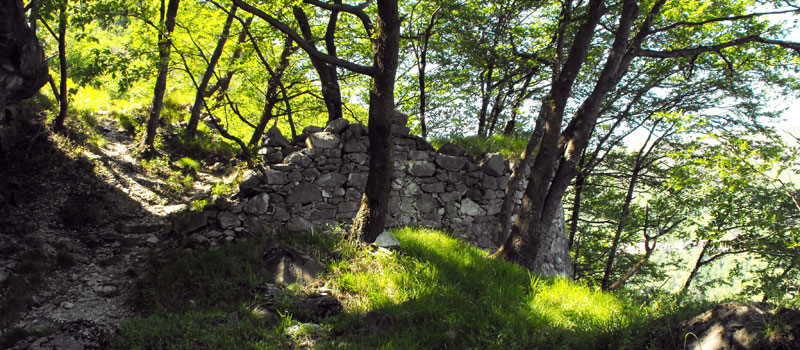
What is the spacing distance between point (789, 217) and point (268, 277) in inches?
467

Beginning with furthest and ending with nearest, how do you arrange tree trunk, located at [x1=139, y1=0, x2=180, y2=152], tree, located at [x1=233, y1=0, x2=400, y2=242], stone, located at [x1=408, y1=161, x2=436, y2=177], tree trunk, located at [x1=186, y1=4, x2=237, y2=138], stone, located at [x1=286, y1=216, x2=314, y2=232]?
tree trunk, located at [x1=186, y1=4, x2=237, y2=138] < tree trunk, located at [x1=139, y1=0, x2=180, y2=152] < stone, located at [x1=408, y1=161, x2=436, y2=177] < stone, located at [x1=286, y1=216, x2=314, y2=232] < tree, located at [x1=233, y1=0, x2=400, y2=242]

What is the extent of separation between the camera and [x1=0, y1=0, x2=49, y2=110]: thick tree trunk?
5.69 m

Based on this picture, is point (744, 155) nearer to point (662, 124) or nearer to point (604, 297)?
point (604, 297)

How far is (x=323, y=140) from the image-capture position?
7.24 m

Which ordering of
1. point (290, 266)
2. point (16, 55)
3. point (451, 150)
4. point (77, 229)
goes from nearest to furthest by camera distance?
point (290, 266) < point (16, 55) < point (77, 229) < point (451, 150)

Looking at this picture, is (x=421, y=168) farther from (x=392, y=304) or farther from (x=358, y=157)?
(x=392, y=304)

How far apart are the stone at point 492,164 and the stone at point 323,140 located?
288 cm

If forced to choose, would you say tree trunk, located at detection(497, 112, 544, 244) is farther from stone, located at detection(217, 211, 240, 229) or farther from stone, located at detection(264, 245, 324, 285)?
stone, located at detection(217, 211, 240, 229)

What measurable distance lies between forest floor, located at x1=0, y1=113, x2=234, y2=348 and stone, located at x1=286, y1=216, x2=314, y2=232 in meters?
1.96

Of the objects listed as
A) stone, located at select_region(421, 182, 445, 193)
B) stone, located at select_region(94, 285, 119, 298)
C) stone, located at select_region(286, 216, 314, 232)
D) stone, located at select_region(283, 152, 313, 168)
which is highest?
stone, located at select_region(283, 152, 313, 168)

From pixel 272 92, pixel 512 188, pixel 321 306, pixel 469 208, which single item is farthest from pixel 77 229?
pixel 512 188

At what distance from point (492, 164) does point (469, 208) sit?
0.96m

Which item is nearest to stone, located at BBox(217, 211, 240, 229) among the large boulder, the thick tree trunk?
the thick tree trunk

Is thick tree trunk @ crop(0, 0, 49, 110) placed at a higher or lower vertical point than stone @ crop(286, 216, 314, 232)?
higher
